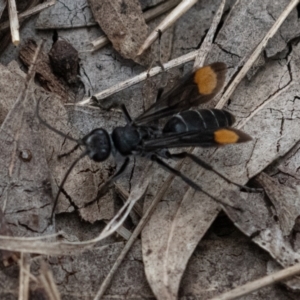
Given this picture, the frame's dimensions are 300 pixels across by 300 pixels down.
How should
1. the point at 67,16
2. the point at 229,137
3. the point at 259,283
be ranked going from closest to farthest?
the point at 259,283, the point at 229,137, the point at 67,16

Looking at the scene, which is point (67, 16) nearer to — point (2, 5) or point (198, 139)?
point (2, 5)

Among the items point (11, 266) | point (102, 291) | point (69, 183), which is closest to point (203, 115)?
point (69, 183)

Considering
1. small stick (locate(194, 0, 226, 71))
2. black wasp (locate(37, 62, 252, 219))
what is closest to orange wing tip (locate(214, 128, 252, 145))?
black wasp (locate(37, 62, 252, 219))

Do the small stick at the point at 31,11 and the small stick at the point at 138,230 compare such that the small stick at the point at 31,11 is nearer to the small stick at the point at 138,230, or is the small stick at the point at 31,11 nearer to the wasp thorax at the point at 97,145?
the wasp thorax at the point at 97,145

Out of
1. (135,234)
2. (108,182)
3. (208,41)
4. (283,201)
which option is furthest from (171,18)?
(135,234)

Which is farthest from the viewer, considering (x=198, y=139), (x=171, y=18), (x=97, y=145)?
(x=171, y=18)

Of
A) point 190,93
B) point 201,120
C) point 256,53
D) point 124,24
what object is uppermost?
point 124,24
